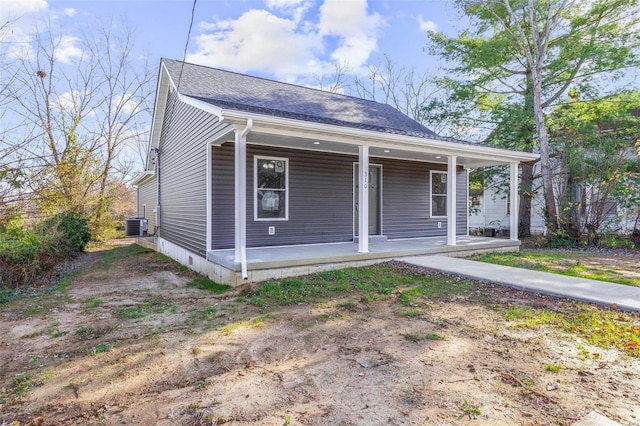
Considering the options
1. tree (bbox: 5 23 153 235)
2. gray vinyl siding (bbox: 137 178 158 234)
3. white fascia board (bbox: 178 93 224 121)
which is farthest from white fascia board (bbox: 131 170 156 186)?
white fascia board (bbox: 178 93 224 121)

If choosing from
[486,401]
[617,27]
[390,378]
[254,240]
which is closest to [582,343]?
[486,401]

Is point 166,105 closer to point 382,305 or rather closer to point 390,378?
point 382,305

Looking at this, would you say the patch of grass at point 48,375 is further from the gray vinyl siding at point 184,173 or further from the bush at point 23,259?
the bush at point 23,259

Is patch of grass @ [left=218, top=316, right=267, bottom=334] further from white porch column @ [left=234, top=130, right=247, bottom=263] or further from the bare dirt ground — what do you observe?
white porch column @ [left=234, top=130, right=247, bottom=263]

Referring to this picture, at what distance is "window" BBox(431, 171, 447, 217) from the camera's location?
32.6 feet

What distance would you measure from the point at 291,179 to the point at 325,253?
2.00 metres

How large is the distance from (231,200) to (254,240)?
971 mm

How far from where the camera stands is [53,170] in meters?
6.63

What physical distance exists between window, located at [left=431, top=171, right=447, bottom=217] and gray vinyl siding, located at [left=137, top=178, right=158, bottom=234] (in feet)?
30.3

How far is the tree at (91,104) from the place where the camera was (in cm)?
1123

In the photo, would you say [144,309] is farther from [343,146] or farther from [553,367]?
[343,146]

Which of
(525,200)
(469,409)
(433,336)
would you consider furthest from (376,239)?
(525,200)

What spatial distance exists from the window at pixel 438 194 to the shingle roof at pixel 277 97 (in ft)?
4.30

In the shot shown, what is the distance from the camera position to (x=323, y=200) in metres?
8.11
